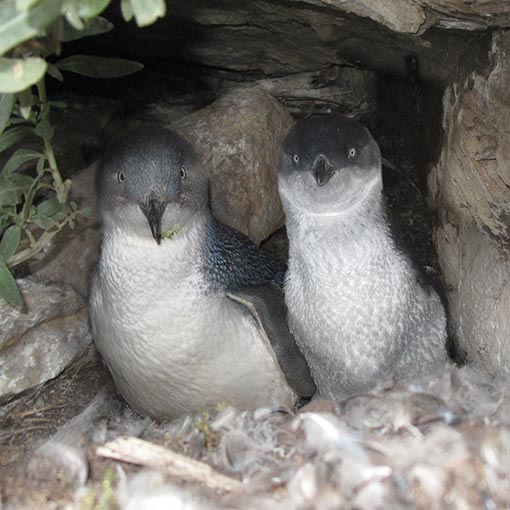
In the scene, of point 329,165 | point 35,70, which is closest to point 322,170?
point 329,165

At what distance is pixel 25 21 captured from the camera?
1.74 metres

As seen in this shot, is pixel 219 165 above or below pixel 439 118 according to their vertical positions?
below

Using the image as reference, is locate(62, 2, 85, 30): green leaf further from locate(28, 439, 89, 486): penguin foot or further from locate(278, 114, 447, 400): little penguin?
locate(278, 114, 447, 400): little penguin

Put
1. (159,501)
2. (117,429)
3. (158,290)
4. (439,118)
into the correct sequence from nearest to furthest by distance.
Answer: (159,501) < (117,429) < (158,290) < (439,118)

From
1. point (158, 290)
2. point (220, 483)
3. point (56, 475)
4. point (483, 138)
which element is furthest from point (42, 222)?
point (483, 138)

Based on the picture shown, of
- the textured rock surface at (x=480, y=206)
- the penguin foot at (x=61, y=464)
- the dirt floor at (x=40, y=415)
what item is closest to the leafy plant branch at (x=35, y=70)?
the dirt floor at (x=40, y=415)

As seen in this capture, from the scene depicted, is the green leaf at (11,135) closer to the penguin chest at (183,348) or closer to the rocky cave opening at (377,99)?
the penguin chest at (183,348)

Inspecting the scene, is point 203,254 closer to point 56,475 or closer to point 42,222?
point 42,222

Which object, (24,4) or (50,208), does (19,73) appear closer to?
(24,4)

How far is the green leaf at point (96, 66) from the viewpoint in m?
2.77

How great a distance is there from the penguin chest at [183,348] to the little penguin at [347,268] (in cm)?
35

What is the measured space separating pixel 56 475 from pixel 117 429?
0.37m

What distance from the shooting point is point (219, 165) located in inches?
169

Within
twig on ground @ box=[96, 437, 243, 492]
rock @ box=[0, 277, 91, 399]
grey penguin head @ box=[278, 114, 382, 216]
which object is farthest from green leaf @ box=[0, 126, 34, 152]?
twig on ground @ box=[96, 437, 243, 492]
